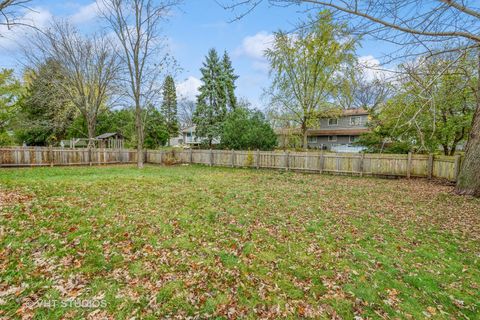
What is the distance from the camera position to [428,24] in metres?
3.75

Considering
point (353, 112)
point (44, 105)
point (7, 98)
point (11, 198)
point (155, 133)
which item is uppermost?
point (353, 112)

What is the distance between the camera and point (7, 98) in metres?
17.5

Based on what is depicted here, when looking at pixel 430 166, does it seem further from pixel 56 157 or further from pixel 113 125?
pixel 113 125

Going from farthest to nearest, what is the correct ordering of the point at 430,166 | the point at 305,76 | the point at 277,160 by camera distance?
the point at 305,76
the point at 277,160
the point at 430,166

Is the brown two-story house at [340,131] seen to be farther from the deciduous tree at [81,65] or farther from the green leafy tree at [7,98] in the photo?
the green leafy tree at [7,98]

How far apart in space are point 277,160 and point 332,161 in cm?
333

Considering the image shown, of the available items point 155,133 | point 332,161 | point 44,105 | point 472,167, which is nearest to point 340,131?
point 332,161

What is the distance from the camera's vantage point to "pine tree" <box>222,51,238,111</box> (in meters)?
24.3

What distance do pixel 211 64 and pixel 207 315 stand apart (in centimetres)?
2429

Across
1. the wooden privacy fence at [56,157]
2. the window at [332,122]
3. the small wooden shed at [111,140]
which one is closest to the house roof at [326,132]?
the window at [332,122]

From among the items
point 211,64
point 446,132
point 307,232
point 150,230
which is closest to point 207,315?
point 150,230

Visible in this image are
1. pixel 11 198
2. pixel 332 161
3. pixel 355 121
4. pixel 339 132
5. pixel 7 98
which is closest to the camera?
pixel 11 198

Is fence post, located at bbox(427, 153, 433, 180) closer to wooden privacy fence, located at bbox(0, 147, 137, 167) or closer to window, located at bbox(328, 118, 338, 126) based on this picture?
window, located at bbox(328, 118, 338, 126)

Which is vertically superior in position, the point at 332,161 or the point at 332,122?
the point at 332,122
